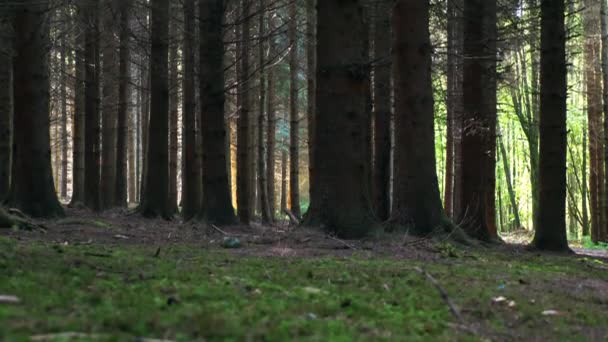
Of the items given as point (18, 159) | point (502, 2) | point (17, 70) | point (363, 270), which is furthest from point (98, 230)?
point (502, 2)

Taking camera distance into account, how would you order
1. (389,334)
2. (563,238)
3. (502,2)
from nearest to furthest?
(389,334)
(563,238)
(502,2)

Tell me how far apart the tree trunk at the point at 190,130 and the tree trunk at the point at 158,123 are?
2.16ft

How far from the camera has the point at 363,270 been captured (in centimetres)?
539

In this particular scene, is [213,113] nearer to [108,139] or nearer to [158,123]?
[158,123]

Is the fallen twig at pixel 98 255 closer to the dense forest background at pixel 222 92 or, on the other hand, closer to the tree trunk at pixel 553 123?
the dense forest background at pixel 222 92

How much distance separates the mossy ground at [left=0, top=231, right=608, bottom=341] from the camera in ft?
8.72

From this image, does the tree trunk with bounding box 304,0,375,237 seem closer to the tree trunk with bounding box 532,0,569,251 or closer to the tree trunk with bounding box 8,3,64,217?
the tree trunk with bounding box 532,0,569,251

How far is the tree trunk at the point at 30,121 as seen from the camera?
11.2 metres

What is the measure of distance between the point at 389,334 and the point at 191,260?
2.84 meters

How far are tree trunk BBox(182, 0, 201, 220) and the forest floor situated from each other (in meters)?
9.19

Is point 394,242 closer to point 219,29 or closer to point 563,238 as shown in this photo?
point 563,238

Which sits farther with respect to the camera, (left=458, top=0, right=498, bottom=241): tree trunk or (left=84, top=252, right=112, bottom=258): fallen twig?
(left=458, top=0, right=498, bottom=241): tree trunk

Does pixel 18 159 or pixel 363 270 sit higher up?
pixel 18 159

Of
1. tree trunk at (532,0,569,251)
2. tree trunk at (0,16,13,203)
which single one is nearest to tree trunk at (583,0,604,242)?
tree trunk at (532,0,569,251)
